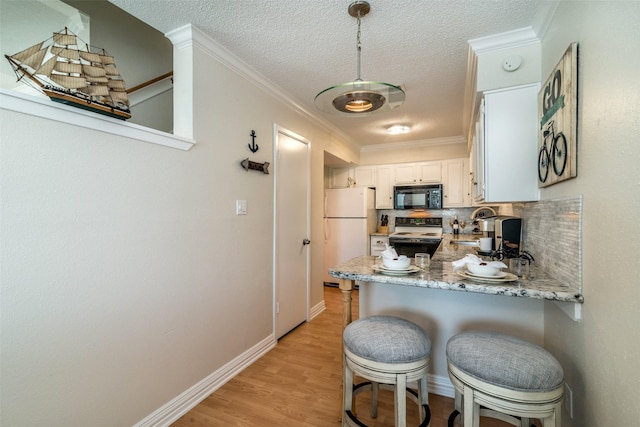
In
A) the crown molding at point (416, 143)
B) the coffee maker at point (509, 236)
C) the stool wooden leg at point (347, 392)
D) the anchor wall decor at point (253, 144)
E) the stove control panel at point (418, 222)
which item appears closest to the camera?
the stool wooden leg at point (347, 392)

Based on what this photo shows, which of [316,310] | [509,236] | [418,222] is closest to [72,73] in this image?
Result: [509,236]

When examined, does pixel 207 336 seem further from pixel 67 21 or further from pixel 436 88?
pixel 436 88

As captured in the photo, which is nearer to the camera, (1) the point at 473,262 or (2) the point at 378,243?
(1) the point at 473,262

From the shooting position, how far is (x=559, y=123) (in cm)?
139

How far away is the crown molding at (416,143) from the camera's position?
4.45m

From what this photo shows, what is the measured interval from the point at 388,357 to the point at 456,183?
12.4ft

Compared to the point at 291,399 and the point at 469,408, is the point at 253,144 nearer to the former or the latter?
the point at 291,399

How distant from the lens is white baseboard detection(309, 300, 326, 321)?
11.0 feet

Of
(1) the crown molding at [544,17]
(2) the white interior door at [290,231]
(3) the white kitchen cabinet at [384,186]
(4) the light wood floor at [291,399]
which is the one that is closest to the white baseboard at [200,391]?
(4) the light wood floor at [291,399]

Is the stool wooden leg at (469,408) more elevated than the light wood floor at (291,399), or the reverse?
the stool wooden leg at (469,408)

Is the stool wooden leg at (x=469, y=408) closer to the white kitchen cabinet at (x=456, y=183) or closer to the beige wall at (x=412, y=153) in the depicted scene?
the white kitchen cabinet at (x=456, y=183)

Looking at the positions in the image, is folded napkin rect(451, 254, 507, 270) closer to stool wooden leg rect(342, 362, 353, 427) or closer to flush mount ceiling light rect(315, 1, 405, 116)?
stool wooden leg rect(342, 362, 353, 427)

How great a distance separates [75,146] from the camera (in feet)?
4.27

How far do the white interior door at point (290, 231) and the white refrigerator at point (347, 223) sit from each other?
156 cm
